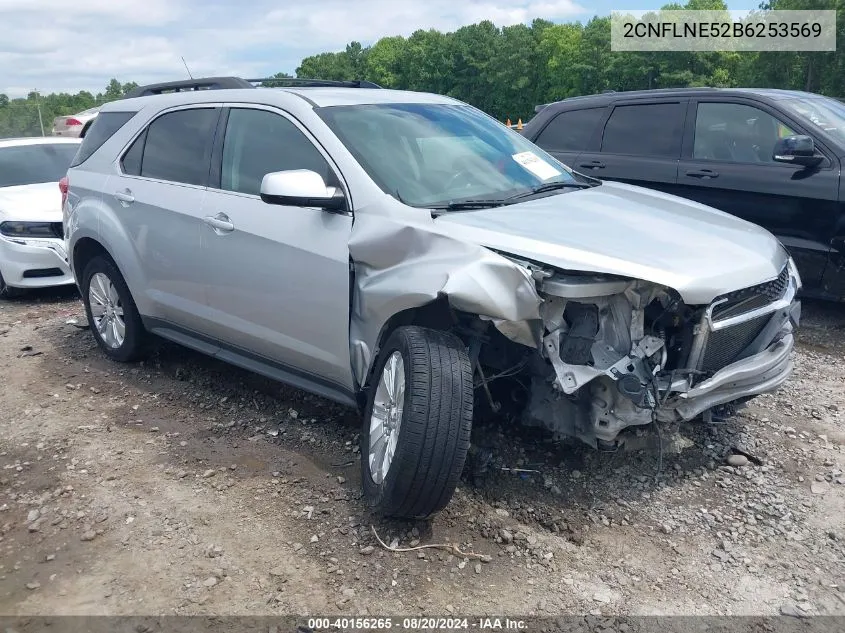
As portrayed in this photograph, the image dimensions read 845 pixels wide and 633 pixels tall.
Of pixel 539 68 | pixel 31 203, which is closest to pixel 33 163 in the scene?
pixel 31 203

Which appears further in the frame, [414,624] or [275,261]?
[275,261]

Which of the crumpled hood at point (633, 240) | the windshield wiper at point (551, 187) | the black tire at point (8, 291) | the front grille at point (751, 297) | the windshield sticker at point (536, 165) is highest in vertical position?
the windshield sticker at point (536, 165)

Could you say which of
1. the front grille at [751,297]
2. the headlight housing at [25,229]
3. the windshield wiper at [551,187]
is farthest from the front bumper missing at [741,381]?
the headlight housing at [25,229]

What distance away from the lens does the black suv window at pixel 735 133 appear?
5.92 meters

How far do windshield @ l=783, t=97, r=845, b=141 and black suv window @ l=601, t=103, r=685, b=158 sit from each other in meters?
0.86

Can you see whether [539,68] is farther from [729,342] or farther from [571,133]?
[729,342]

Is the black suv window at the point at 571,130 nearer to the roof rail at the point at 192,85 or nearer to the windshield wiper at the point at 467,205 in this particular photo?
the roof rail at the point at 192,85

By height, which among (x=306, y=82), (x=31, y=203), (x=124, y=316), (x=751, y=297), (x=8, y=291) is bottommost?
(x=8, y=291)

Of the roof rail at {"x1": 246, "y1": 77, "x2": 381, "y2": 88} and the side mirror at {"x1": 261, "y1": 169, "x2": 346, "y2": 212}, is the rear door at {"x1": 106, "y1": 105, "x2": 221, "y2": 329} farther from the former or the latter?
the side mirror at {"x1": 261, "y1": 169, "x2": 346, "y2": 212}

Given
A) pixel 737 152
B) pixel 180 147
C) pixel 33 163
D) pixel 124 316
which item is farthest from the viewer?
pixel 33 163

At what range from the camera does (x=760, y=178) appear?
19.1ft

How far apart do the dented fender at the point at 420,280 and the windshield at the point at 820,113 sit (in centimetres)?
391

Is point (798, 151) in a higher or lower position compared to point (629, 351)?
higher

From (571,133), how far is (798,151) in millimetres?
2174
